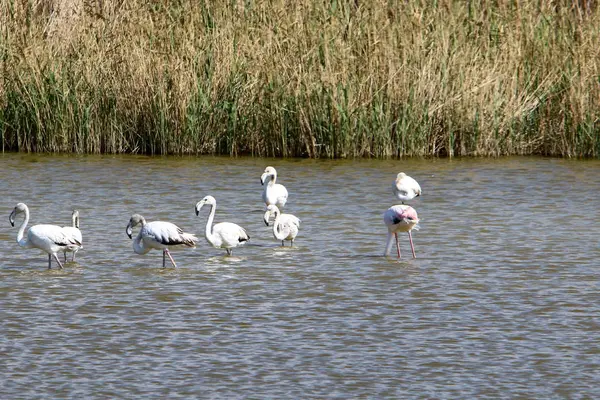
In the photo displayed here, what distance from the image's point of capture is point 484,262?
9.23 meters

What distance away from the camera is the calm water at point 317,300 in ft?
19.9

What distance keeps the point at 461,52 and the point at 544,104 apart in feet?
4.13

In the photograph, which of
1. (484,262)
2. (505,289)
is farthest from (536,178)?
(505,289)

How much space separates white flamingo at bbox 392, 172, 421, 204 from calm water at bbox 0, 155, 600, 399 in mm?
329

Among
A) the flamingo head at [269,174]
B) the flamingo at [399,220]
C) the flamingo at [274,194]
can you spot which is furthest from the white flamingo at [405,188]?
the flamingo at [399,220]

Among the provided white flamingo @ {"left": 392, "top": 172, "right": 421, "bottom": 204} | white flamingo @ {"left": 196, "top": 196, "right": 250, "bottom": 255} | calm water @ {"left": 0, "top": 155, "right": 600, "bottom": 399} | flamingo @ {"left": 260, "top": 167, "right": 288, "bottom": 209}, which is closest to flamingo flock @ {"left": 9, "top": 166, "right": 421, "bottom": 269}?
white flamingo @ {"left": 196, "top": 196, "right": 250, "bottom": 255}

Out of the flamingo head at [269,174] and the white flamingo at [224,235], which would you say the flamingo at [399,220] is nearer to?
the white flamingo at [224,235]

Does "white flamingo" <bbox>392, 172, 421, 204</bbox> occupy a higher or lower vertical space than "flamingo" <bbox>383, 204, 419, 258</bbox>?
higher

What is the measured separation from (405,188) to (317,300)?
381 cm

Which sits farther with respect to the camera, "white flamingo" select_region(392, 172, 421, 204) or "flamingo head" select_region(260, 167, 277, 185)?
"flamingo head" select_region(260, 167, 277, 185)

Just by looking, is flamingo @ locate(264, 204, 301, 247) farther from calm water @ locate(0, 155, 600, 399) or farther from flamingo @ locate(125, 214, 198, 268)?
flamingo @ locate(125, 214, 198, 268)

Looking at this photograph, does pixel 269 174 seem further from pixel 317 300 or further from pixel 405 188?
Result: pixel 317 300

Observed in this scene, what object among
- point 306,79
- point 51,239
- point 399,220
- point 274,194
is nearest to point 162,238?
point 51,239

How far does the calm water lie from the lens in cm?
606
